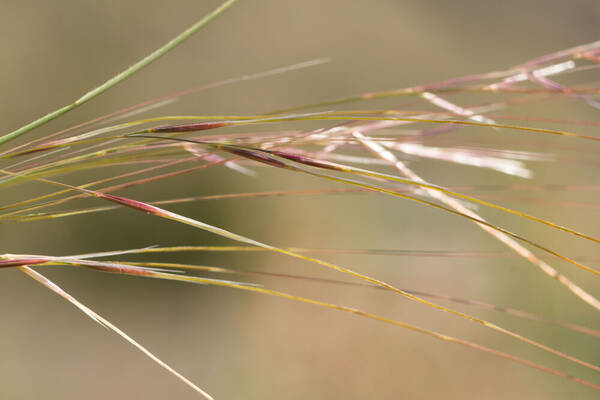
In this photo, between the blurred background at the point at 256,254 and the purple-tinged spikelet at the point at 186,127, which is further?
the blurred background at the point at 256,254

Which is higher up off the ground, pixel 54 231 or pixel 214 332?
pixel 54 231

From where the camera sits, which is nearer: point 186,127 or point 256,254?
point 186,127

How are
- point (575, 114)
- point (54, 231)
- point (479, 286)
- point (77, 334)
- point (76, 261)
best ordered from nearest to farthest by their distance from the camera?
1. point (76, 261)
2. point (54, 231)
3. point (77, 334)
4. point (479, 286)
5. point (575, 114)

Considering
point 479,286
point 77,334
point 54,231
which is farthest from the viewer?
point 479,286

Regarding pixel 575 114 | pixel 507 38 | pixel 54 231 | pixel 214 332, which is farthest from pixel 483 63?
pixel 54 231

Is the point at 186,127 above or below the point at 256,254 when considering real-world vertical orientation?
above

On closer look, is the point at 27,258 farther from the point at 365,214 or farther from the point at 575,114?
the point at 575,114

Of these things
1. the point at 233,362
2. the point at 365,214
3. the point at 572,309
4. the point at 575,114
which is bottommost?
the point at 233,362

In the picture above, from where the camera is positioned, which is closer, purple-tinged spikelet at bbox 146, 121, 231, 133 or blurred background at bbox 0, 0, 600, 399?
purple-tinged spikelet at bbox 146, 121, 231, 133
